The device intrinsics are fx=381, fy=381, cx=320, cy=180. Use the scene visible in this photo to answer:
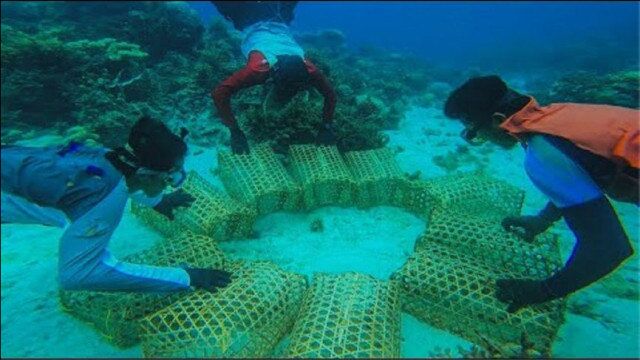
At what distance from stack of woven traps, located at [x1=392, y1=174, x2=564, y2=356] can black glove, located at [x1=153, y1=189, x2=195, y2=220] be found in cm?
238

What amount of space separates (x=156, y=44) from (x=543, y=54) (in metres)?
23.4

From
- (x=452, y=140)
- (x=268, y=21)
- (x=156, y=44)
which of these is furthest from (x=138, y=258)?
(x=156, y=44)

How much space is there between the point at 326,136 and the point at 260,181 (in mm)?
1324

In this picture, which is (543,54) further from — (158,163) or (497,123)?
(158,163)

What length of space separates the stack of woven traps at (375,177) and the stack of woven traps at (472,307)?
1.58m

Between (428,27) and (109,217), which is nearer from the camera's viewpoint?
(109,217)

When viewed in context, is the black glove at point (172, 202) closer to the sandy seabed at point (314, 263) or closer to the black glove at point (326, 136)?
the sandy seabed at point (314, 263)

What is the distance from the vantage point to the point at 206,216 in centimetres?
428

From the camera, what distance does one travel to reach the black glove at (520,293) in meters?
3.01

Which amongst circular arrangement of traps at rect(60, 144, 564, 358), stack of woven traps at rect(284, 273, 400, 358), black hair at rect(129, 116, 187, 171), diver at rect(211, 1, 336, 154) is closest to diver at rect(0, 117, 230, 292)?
black hair at rect(129, 116, 187, 171)

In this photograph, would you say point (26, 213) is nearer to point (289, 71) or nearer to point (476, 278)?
point (289, 71)

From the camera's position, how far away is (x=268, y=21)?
6023 millimetres

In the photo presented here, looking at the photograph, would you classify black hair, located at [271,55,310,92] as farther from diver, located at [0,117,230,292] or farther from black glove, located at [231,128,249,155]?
diver, located at [0,117,230,292]

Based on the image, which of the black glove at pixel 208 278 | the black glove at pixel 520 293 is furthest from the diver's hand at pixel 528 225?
the black glove at pixel 208 278
